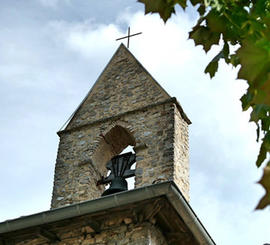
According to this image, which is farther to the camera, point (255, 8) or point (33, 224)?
point (33, 224)

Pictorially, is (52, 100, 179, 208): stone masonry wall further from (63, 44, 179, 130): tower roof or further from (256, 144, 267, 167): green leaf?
(256, 144, 267, 167): green leaf

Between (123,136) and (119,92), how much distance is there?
88 centimetres

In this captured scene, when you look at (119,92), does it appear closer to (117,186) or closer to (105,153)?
(105,153)

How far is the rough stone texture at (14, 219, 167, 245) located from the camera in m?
6.18

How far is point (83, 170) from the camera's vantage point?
8.02 m

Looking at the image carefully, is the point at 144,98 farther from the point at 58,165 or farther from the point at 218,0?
the point at 218,0

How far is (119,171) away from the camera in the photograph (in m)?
7.79

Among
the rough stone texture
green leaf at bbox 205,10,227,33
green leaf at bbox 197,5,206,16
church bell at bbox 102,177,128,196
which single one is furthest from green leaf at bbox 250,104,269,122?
church bell at bbox 102,177,128,196

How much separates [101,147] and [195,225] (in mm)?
2488

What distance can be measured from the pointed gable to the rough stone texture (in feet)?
8.07

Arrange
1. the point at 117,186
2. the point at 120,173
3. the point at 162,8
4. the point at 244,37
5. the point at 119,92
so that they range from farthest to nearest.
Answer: the point at 119,92 → the point at 120,173 → the point at 117,186 → the point at 162,8 → the point at 244,37

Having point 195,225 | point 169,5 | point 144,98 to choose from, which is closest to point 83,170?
point 144,98

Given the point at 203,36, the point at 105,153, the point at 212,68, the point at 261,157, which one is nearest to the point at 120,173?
the point at 105,153

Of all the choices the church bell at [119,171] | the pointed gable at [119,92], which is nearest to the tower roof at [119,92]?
the pointed gable at [119,92]
